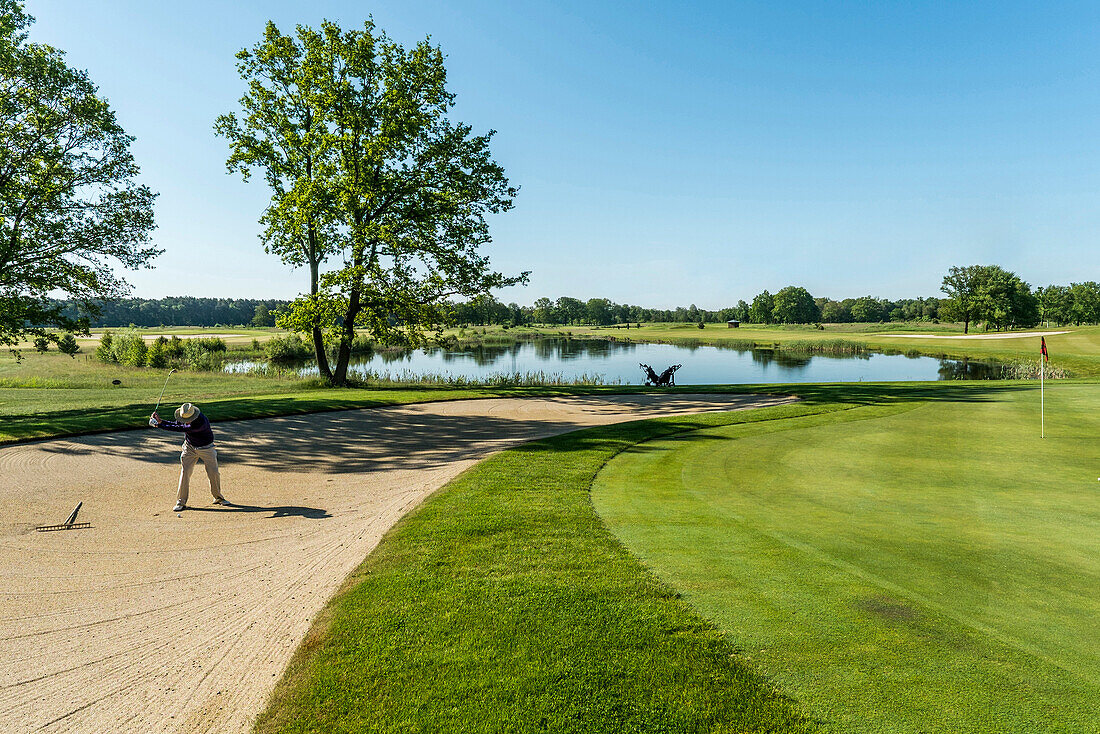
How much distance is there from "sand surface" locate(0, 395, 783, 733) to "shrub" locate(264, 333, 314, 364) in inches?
1516

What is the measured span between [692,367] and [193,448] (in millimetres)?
50291

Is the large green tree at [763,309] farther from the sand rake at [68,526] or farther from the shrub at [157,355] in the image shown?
the sand rake at [68,526]

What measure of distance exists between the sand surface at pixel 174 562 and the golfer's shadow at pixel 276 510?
0.11 feet

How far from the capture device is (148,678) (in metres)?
4.28

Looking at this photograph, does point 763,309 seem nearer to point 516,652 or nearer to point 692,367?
point 692,367

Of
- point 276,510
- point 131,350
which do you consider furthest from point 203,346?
point 276,510

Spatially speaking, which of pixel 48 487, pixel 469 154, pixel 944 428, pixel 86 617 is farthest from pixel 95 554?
pixel 469 154

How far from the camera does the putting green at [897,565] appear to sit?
129 inches

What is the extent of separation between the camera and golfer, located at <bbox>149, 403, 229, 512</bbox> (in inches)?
338

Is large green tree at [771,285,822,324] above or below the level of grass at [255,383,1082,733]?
above

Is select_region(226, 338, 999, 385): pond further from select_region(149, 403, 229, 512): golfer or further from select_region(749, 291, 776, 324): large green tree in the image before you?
select_region(749, 291, 776, 324): large green tree

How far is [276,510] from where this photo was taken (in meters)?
8.58

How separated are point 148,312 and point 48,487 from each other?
559 feet

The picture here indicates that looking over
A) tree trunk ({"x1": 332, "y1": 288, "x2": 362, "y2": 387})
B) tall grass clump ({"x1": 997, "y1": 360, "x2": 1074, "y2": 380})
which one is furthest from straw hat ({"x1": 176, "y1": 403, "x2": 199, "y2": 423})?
tall grass clump ({"x1": 997, "y1": 360, "x2": 1074, "y2": 380})
